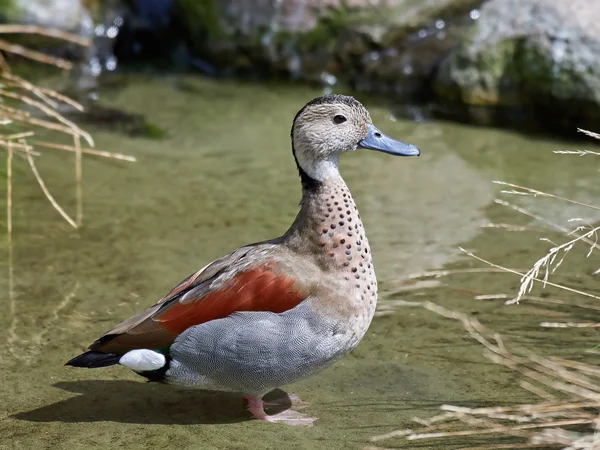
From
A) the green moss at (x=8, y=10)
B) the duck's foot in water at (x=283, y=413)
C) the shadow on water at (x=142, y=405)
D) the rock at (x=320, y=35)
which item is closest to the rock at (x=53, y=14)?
the green moss at (x=8, y=10)

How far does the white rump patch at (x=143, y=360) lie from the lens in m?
3.71

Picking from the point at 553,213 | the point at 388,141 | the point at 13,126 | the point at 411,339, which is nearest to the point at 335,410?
the point at 411,339

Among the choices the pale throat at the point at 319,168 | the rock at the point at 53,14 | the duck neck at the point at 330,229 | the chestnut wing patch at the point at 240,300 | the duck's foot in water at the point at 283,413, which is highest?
the rock at the point at 53,14

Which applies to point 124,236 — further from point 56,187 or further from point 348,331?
point 348,331

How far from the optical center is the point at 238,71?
Result: 29.0 feet

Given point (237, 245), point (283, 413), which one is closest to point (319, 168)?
point (283, 413)

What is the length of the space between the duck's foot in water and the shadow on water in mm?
18

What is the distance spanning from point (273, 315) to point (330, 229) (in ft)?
1.46

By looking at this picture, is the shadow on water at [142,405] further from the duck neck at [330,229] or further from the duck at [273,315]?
the duck neck at [330,229]

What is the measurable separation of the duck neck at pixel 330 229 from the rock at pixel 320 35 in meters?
4.50

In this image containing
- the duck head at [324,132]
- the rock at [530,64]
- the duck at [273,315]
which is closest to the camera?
the duck at [273,315]

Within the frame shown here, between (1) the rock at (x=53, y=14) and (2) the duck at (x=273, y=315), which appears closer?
(2) the duck at (x=273, y=315)

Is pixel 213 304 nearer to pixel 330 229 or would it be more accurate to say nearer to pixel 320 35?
pixel 330 229

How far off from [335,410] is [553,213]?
255 centimetres
